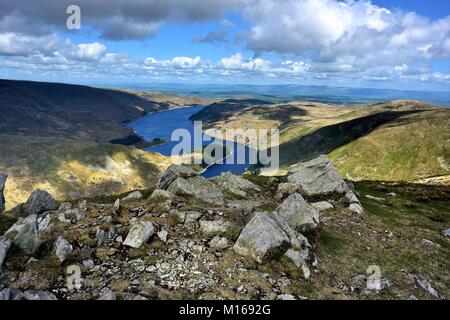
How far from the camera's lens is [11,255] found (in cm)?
2153

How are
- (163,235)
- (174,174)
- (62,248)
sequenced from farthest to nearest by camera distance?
(174,174) < (163,235) < (62,248)

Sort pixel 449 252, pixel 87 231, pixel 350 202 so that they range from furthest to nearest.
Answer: pixel 350 202
pixel 449 252
pixel 87 231

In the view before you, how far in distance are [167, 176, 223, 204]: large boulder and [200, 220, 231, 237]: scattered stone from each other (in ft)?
30.9

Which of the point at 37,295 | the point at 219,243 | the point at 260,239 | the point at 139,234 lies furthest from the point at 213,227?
the point at 37,295

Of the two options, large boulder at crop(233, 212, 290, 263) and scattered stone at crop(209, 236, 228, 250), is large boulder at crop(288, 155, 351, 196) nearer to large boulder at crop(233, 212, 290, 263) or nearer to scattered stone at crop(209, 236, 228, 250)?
large boulder at crop(233, 212, 290, 263)

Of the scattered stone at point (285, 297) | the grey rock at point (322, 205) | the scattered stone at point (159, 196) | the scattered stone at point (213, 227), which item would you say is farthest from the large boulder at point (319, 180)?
the scattered stone at point (285, 297)

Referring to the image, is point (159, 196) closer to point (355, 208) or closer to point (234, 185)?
point (234, 185)

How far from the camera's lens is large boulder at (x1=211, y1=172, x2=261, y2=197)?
4481cm

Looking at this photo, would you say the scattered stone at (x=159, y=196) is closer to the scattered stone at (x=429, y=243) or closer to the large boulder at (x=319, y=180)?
the large boulder at (x=319, y=180)

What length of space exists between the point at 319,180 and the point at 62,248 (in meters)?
33.9

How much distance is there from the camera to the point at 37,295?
58.6 feet
